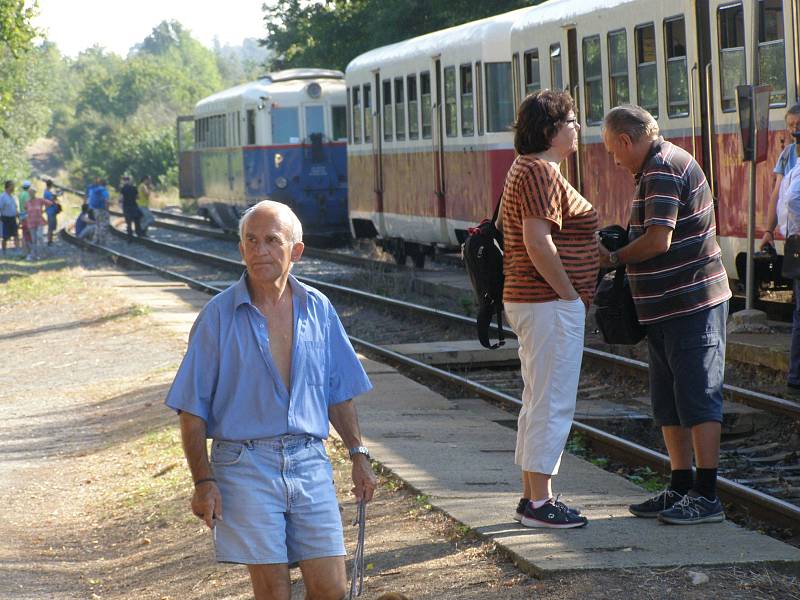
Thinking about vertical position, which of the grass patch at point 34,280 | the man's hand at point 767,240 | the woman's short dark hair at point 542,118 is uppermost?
the woman's short dark hair at point 542,118

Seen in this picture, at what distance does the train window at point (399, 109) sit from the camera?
21.4m

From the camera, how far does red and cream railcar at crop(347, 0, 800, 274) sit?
471 inches

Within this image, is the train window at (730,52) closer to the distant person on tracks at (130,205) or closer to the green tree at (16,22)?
the green tree at (16,22)

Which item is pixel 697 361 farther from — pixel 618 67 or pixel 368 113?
pixel 368 113

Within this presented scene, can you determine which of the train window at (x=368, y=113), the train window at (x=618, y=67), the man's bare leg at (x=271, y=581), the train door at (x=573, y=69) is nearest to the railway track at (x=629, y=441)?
the train door at (x=573, y=69)

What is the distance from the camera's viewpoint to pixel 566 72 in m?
15.7

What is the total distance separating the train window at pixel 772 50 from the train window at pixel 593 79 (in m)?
3.01

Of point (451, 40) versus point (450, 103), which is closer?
point (451, 40)

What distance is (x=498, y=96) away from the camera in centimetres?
1803

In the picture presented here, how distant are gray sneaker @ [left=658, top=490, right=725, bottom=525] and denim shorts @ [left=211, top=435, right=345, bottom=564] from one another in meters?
2.29

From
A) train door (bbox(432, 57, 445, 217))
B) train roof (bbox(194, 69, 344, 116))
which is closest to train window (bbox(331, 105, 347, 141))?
train roof (bbox(194, 69, 344, 116))

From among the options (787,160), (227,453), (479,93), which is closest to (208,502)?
(227,453)

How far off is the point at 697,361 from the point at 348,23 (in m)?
33.9

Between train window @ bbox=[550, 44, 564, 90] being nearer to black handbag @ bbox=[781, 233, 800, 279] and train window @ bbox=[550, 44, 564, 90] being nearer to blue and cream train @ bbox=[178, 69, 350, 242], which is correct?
black handbag @ bbox=[781, 233, 800, 279]
